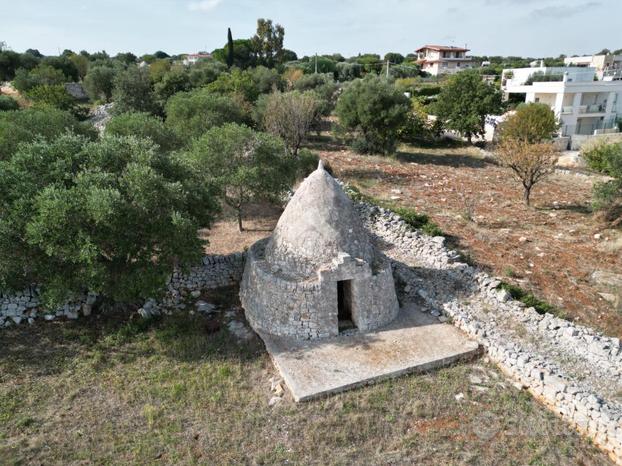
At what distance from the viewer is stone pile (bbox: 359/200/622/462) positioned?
977 centimetres

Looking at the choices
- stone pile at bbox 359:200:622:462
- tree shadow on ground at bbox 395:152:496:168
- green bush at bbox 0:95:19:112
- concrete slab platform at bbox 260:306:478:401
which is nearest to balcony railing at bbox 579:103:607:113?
tree shadow on ground at bbox 395:152:496:168

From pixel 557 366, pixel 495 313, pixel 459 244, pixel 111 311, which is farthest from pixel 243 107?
pixel 557 366

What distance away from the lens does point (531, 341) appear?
1221 cm

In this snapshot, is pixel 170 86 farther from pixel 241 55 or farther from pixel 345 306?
pixel 345 306

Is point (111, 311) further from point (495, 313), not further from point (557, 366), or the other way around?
point (557, 366)

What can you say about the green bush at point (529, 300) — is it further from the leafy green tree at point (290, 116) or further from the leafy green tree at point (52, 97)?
the leafy green tree at point (52, 97)

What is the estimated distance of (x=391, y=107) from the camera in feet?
115

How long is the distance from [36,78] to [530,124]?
49462mm

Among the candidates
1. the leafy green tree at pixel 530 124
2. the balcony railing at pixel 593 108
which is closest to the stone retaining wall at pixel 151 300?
the leafy green tree at pixel 530 124

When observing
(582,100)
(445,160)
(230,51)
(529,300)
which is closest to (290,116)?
(445,160)

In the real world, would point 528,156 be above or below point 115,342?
above

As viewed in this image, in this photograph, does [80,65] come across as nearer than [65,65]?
No

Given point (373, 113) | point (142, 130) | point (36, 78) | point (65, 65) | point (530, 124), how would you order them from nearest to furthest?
point (142, 130)
point (530, 124)
point (373, 113)
point (36, 78)
point (65, 65)

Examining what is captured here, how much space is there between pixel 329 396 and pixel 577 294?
390 inches
